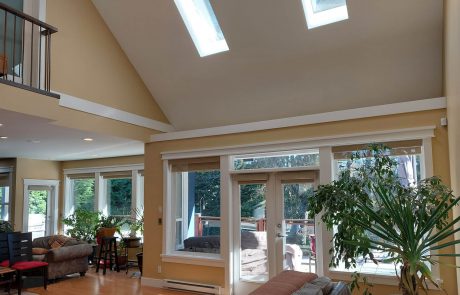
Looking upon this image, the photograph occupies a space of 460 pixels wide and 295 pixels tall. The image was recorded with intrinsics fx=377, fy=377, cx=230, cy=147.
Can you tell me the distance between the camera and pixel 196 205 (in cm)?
646

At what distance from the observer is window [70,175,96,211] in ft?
31.1

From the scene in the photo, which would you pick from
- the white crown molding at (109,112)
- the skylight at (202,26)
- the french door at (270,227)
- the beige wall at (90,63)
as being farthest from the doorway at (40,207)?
the skylight at (202,26)

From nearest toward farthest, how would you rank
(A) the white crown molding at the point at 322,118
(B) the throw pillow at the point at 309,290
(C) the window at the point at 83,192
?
(B) the throw pillow at the point at 309,290
(A) the white crown molding at the point at 322,118
(C) the window at the point at 83,192

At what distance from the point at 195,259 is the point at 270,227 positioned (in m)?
1.40

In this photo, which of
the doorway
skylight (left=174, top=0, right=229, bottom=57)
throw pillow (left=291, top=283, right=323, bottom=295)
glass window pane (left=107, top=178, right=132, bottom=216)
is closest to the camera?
throw pillow (left=291, top=283, right=323, bottom=295)

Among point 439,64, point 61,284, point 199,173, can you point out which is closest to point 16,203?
point 61,284

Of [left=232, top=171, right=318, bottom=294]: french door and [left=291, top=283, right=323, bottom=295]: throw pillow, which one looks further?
[left=232, top=171, right=318, bottom=294]: french door

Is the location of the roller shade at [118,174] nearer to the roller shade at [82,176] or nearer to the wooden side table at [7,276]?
the roller shade at [82,176]

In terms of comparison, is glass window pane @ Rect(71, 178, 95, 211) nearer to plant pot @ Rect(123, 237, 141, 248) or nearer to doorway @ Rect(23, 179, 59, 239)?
doorway @ Rect(23, 179, 59, 239)

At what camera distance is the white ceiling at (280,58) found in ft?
15.0

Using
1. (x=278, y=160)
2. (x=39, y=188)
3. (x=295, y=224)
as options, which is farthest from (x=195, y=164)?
(x=39, y=188)

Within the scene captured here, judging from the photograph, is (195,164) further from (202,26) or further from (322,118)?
(322,118)

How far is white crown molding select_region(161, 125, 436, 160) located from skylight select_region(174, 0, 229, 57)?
153 centimetres

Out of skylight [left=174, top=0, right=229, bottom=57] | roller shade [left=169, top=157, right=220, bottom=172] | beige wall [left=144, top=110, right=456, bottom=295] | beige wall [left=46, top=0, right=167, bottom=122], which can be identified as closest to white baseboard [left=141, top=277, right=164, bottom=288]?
beige wall [left=144, top=110, right=456, bottom=295]
